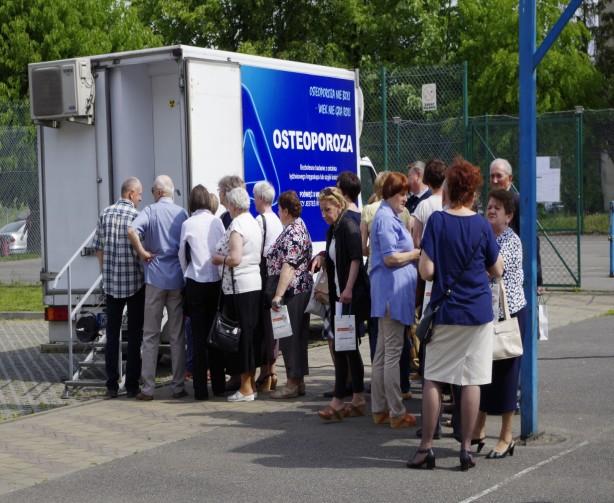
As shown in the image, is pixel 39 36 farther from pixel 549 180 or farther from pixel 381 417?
pixel 381 417

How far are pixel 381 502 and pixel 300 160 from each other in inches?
261

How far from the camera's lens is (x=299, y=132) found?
12.2 m

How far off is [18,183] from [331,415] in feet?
45.8

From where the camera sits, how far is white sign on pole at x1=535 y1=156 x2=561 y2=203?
16.5 meters

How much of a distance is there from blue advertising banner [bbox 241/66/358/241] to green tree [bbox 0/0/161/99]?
1705 cm

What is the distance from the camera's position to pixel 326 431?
318 inches

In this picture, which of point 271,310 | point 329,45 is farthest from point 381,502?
point 329,45

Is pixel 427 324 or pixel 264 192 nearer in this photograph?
pixel 427 324

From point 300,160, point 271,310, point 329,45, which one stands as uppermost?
point 329,45

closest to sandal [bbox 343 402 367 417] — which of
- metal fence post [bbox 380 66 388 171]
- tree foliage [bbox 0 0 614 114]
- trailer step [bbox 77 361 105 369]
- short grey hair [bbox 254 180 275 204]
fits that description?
short grey hair [bbox 254 180 275 204]

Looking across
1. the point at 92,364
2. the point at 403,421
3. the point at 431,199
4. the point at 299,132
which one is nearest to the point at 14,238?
the point at 299,132

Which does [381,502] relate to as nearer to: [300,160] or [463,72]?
[300,160]

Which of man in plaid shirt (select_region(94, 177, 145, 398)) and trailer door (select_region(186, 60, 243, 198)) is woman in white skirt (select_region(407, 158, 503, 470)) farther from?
trailer door (select_region(186, 60, 243, 198))

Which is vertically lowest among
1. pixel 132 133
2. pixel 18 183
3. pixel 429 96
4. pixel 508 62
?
pixel 18 183
